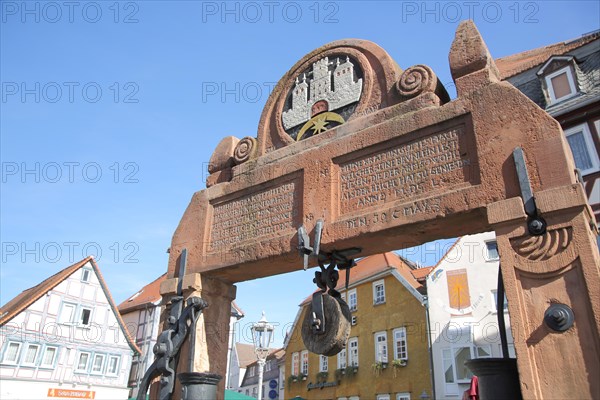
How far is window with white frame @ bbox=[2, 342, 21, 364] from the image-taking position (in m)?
17.7

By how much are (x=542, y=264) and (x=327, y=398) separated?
20658mm

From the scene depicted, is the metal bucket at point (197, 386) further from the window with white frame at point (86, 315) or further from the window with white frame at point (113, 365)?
the window with white frame at point (113, 365)

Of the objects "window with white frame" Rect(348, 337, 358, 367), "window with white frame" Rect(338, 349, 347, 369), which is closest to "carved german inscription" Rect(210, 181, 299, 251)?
"window with white frame" Rect(348, 337, 358, 367)

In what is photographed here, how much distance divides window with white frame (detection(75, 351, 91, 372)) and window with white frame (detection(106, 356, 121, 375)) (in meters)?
0.91

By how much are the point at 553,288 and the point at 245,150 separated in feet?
11.6

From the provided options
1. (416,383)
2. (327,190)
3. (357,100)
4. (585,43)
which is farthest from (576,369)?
(416,383)

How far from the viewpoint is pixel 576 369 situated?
9.41ft

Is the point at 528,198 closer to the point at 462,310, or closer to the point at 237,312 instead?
the point at 462,310

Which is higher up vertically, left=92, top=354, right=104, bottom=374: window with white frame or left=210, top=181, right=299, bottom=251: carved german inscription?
left=92, top=354, right=104, bottom=374: window with white frame

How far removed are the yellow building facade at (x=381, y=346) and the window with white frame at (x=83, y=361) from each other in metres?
9.13

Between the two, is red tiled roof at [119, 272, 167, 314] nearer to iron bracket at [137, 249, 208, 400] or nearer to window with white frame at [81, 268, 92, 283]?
window with white frame at [81, 268, 92, 283]

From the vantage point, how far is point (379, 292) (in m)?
21.2

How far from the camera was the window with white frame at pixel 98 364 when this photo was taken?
2006cm

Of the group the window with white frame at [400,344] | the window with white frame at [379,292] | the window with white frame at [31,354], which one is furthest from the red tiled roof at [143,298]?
the window with white frame at [400,344]
